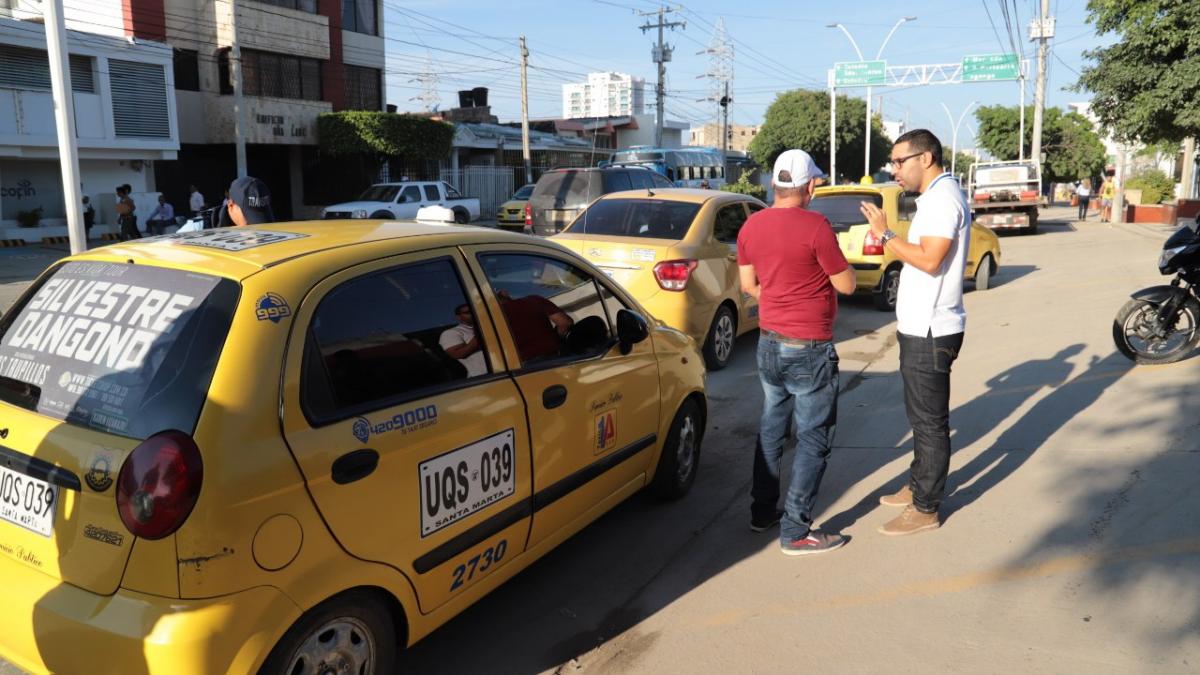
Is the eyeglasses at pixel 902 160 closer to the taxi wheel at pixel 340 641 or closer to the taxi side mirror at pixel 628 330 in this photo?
the taxi side mirror at pixel 628 330

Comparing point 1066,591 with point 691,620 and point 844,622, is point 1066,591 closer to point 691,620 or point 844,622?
point 844,622

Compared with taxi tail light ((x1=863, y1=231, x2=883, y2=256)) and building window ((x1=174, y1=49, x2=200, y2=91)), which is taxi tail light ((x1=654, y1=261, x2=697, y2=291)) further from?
building window ((x1=174, y1=49, x2=200, y2=91))

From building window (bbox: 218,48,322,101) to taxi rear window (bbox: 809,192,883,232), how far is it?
22.9m

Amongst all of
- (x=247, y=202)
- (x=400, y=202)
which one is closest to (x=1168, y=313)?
(x=247, y=202)

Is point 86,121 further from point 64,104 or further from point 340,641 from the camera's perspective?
point 340,641

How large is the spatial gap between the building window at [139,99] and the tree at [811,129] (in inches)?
1778

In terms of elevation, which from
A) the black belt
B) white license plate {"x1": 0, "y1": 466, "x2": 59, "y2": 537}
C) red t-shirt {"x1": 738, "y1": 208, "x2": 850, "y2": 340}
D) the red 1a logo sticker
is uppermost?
red t-shirt {"x1": 738, "y1": 208, "x2": 850, "y2": 340}

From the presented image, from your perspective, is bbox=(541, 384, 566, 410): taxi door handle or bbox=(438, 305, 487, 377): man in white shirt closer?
bbox=(438, 305, 487, 377): man in white shirt

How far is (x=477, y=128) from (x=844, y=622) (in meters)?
37.7

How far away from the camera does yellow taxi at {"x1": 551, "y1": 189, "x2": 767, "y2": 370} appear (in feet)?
24.6

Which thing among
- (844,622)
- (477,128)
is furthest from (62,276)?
(477,128)

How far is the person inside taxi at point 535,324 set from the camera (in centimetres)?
365

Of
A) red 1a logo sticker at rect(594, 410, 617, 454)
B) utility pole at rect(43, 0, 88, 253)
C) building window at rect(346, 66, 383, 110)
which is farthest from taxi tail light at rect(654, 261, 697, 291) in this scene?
building window at rect(346, 66, 383, 110)

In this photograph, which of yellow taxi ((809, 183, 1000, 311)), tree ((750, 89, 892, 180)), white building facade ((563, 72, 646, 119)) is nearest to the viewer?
yellow taxi ((809, 183, 1000, 311))
